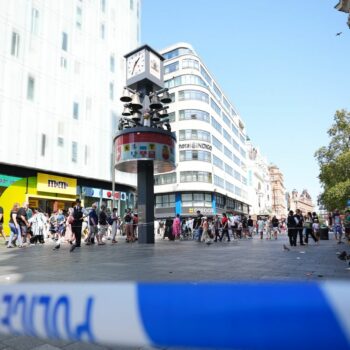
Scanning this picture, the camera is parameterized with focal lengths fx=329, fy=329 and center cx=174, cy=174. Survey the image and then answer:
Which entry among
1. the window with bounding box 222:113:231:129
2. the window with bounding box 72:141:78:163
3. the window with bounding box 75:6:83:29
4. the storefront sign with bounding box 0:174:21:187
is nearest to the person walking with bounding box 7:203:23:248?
the storefront sign with bounding box 0:174:21:187

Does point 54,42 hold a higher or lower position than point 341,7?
higher

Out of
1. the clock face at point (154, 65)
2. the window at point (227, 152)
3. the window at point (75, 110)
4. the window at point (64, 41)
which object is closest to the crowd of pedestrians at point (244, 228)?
the clock face at point (154, 65)

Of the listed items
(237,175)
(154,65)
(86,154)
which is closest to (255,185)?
(237,175)

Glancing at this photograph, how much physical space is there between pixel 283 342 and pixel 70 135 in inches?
1179

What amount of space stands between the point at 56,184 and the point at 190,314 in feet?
95.4

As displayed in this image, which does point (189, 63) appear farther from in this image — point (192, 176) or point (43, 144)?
point (43, 144)

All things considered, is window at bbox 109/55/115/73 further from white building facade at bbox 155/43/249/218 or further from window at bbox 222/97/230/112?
window at bbox 222/97/230/112

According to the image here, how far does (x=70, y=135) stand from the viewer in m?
28.9

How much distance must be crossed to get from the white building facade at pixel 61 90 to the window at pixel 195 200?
17.0 m

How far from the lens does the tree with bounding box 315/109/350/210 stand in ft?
123

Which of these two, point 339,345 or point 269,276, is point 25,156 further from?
point 339,345

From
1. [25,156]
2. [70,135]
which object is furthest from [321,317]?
[70,135]

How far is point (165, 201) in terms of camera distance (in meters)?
53.2

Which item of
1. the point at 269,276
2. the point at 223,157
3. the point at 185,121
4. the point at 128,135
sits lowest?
the point at 269,276
